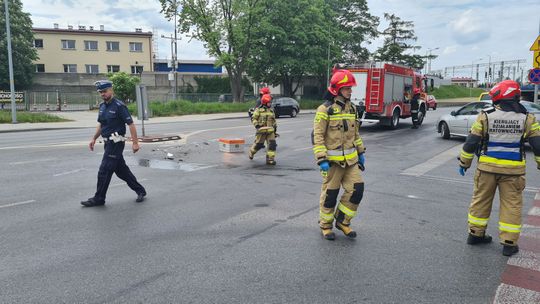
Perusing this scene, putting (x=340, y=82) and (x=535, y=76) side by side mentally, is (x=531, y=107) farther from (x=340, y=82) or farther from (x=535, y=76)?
(x=340, y=82)

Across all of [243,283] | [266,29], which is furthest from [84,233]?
[266,29]

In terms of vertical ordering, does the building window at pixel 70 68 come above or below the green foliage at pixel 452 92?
above

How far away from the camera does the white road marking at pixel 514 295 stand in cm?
353

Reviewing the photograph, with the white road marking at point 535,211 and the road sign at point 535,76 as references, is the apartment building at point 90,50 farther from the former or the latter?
the white road marking at point 535,211

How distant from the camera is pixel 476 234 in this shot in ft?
15.7

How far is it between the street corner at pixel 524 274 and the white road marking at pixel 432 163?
411cm

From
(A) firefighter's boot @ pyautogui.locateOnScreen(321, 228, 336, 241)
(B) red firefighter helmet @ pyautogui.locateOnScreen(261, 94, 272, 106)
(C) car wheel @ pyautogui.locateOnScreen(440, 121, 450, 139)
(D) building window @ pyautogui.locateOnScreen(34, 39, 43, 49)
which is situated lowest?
(A) firefighter's boot @ pyautogui.locateOnScreen(321, 228, 336, 241)

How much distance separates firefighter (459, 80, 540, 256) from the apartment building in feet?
186

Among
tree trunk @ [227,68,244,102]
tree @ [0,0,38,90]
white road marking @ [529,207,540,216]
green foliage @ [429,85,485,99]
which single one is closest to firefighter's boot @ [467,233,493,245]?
white road marking @ [529,207,540,216]

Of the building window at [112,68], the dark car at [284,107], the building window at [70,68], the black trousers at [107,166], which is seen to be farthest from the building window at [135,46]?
the black trousers at [107,166]

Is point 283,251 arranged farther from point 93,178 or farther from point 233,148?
point 233,148

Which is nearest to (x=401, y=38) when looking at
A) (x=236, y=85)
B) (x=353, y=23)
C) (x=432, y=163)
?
(x=353, y=23)

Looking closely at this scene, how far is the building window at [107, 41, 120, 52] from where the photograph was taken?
57688 mm

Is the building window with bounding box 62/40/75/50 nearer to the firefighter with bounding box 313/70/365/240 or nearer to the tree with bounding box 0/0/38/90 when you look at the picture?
the tree with bounding box 0/0/38/90
